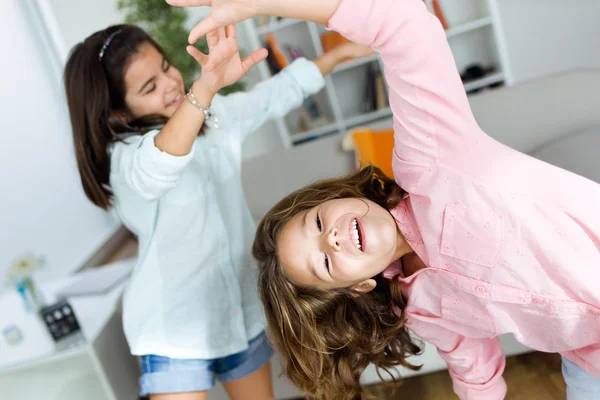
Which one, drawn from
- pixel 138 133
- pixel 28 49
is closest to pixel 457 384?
pixel 138 133

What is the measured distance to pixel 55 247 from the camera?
303 cm

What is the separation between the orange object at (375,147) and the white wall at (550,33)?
2.01 m

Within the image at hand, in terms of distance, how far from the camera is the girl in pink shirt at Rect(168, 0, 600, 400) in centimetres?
90

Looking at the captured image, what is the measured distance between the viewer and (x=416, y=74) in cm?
90

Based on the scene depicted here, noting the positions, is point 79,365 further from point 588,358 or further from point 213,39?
point 588,358

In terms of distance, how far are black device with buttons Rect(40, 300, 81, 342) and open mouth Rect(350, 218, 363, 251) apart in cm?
99

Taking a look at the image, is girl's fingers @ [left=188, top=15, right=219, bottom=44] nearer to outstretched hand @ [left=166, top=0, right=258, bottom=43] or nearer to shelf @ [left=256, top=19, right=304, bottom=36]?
outstretched hand @ [left=166, top=0, right=258, bottom=43]

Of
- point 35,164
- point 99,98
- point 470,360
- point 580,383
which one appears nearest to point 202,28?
point 99,98

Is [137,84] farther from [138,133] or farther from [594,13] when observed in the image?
[594,13]

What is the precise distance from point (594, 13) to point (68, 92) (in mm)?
3151

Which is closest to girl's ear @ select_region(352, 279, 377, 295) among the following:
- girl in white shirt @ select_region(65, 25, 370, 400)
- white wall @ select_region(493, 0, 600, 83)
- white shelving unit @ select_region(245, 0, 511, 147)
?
girl in white shirt @ select_region(65, 25, 370, 400)

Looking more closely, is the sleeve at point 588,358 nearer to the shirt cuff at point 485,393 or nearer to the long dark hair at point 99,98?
the shirt cuff at point 485,393

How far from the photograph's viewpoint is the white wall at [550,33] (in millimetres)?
3119

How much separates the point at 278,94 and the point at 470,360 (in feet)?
2.79
